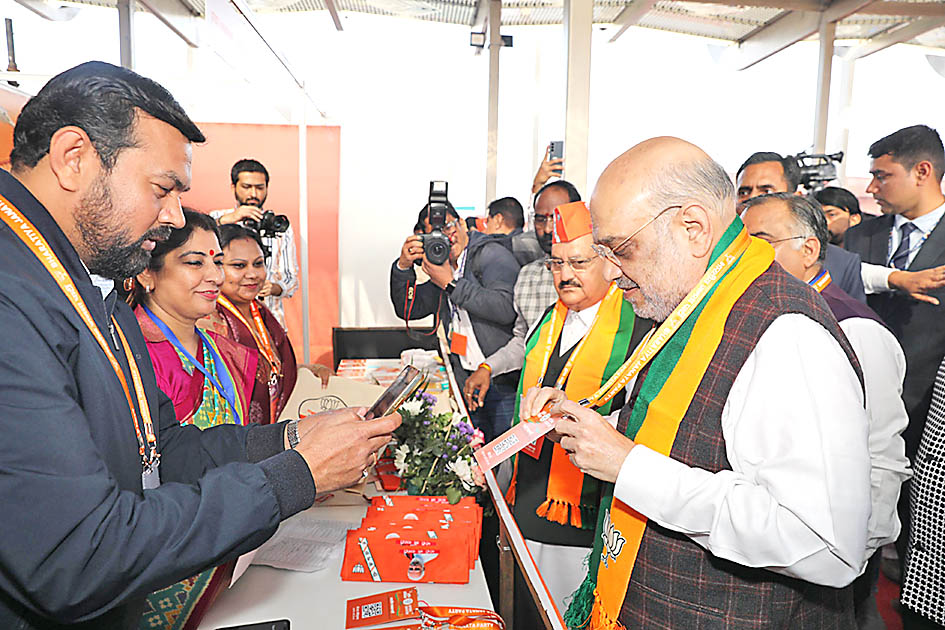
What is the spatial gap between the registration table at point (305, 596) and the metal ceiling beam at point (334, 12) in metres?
5.26

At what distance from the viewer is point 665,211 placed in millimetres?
1214

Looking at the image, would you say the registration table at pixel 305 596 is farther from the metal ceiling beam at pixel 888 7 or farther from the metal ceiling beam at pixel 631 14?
the metal ceiling beam at pixel 888 7

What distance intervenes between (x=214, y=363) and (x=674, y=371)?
4.88ft

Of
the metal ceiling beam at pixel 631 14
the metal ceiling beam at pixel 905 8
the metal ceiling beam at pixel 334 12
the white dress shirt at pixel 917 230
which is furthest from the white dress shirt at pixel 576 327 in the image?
the metal ceiling beam at pixel 334 12

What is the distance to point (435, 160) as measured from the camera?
21.8 feet

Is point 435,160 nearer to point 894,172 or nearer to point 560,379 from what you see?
point 894,172

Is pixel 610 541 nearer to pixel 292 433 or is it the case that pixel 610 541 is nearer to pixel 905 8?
pixel 292 433

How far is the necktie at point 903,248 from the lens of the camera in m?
3.14

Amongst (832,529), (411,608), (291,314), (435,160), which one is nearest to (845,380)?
(832,529)

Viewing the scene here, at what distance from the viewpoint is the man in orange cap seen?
193cm

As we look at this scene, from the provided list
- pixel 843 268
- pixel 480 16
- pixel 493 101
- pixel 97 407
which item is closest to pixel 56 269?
pixel 97 407

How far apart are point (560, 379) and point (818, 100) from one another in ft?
14.9

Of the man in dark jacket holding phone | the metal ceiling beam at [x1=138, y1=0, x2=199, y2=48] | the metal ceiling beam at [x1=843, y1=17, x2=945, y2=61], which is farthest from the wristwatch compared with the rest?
the metal ceiling beam at [x1=843, y1=17, x2=945, y2=61]

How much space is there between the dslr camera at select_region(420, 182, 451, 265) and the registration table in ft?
6.40
